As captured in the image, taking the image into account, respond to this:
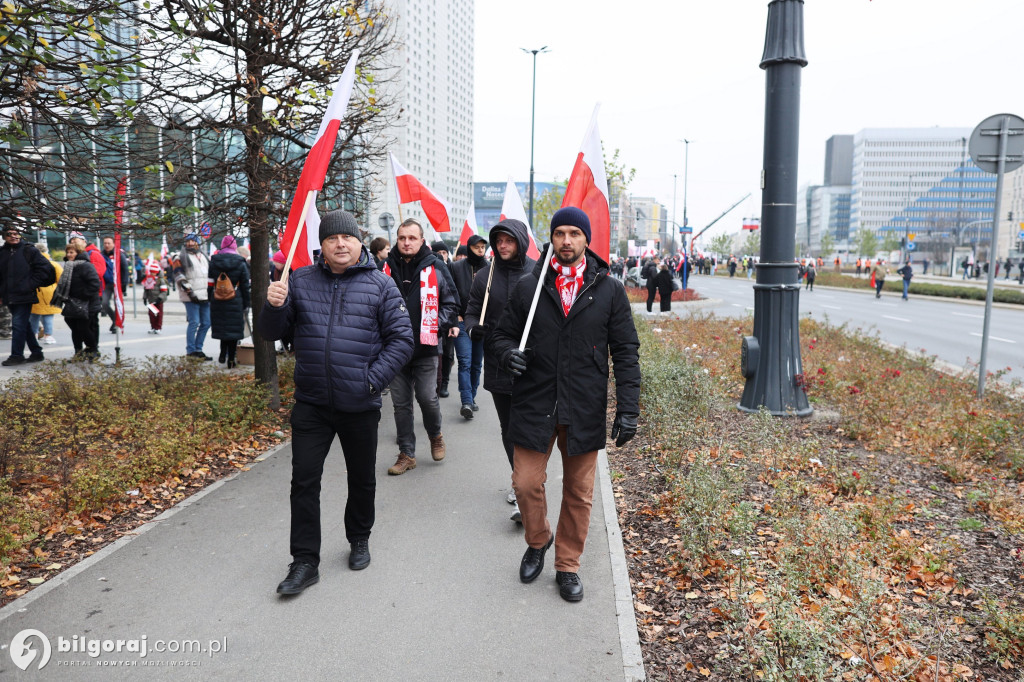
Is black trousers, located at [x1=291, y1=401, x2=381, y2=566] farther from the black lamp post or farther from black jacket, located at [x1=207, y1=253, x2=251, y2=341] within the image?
black jacket, located at [x1=207, y1=253, x2=251, y2=341]

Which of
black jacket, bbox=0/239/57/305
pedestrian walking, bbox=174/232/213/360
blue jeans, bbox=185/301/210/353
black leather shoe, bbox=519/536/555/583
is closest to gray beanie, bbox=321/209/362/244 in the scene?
black leather shoe, bbox=519/536/555/583

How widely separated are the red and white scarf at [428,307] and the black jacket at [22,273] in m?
7.58

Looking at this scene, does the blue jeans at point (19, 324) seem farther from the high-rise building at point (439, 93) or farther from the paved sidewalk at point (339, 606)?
the high-rise building at point (439, 93)

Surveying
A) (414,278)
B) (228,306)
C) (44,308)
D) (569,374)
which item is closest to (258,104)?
(414,278)

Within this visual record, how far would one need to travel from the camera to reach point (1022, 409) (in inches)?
306

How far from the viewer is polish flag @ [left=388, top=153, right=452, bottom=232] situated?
789 centimetres

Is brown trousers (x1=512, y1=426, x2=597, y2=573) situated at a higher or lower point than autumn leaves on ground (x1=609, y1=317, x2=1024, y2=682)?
higher

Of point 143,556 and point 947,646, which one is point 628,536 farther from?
point 143,556

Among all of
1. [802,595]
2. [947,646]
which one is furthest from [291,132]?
[947,646]

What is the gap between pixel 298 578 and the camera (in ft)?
12.8

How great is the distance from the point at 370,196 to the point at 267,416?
3467 mm

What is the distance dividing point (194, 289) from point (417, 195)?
213 inches

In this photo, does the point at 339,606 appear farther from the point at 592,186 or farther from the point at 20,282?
the point at 20,282

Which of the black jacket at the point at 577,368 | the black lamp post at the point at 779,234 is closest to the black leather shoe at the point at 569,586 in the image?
the black jacket at the point at 577,368
